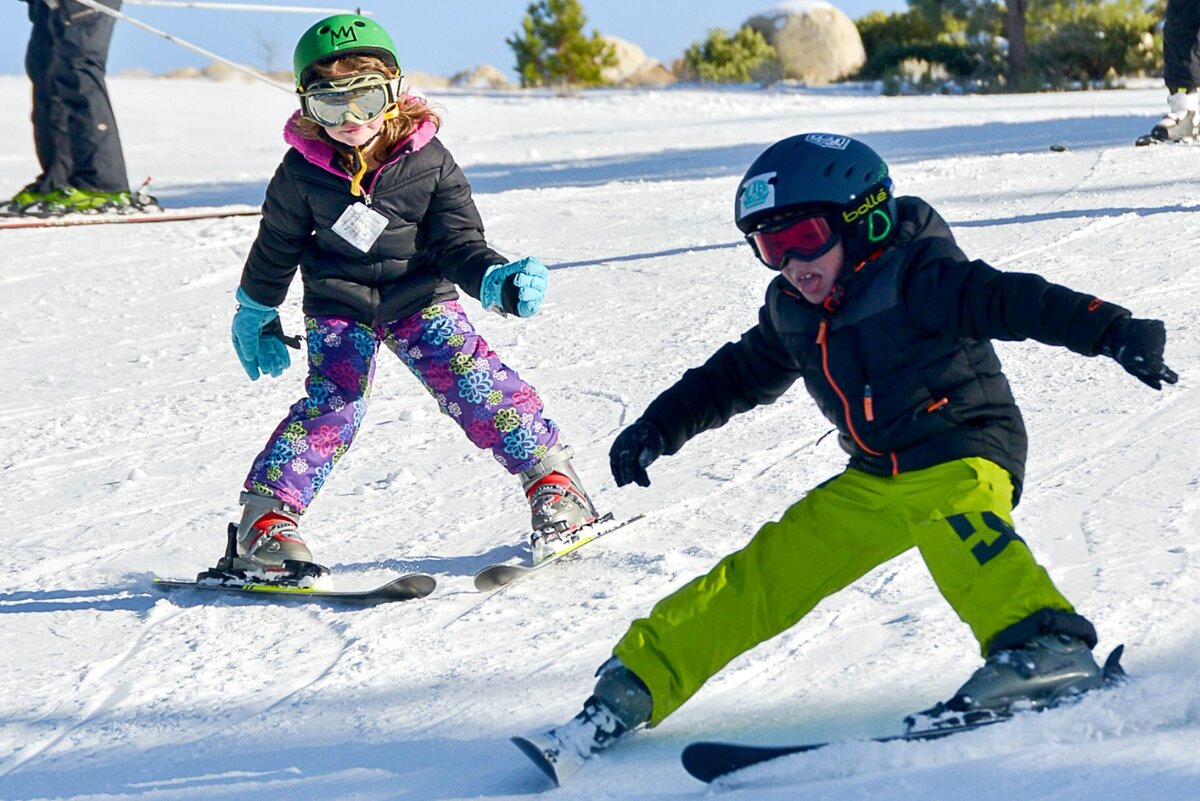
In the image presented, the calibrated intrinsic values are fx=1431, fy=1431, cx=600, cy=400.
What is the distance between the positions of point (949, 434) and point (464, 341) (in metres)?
1.63

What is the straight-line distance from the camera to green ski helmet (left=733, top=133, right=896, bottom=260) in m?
2.76

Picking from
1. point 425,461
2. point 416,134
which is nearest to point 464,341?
point 416,134

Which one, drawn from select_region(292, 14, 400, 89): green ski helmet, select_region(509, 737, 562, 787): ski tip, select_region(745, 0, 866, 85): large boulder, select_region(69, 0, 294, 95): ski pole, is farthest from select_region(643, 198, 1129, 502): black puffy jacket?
select_region(745, 0, 866, 85): large boulder

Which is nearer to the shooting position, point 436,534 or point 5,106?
point 436,534

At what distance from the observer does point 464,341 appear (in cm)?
394

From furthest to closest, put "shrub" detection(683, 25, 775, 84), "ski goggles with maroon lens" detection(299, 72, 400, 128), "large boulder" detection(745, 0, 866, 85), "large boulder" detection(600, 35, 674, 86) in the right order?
"large boulder" detection(600, 35, 674, 86)
"large boulder" detection(745, 0, 866, 85)
"shrub" detection(683, 25, 775, 84)
"ski goggles with maroon lens" detection(299, 72, 400, 128)

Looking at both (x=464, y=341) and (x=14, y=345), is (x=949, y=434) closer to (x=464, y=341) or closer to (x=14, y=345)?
(x=464, y=341)

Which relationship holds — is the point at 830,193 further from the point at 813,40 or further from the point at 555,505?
the point at 813,40

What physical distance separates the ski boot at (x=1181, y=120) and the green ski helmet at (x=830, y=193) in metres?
8.04

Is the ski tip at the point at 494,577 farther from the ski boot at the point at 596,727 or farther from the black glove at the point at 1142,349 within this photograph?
the black glove at the point at 1142,349

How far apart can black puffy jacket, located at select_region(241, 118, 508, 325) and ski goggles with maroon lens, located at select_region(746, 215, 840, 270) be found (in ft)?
3.91

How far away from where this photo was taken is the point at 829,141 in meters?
2.86

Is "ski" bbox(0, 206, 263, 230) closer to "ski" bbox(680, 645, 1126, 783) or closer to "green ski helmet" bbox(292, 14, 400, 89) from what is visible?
"green ski helmet" bbox(292, 14, 400, 89)

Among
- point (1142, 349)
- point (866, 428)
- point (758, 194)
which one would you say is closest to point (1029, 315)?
point (1142, 349)
